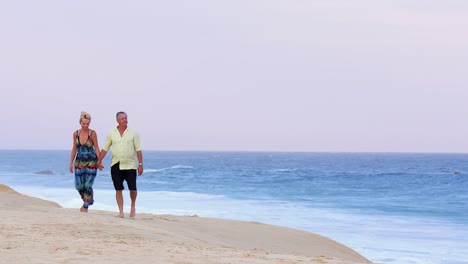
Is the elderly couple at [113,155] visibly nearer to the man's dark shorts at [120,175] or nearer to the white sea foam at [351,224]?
the man's dark shorts at [120,175]

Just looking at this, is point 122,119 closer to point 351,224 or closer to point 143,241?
point 143,241

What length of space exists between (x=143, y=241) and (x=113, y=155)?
8.31ft

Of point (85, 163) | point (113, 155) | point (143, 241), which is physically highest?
point (113, 155)

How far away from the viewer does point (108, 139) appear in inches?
417

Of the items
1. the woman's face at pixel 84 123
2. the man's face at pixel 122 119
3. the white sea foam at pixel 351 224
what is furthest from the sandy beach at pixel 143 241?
the white sea foam at pixel 351 224

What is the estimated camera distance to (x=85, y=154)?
10.7 meters

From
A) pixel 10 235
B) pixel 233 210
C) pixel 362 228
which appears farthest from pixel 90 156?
pixel 233 210

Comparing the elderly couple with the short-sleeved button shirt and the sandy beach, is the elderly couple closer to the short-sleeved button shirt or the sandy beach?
the short-sleeved button shirt

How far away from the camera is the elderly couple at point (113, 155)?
10.4 metres

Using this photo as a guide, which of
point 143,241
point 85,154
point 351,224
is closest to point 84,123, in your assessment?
point 85,154

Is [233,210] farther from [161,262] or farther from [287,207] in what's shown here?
[161,262]

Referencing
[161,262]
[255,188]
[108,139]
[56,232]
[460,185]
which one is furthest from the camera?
[460,185]

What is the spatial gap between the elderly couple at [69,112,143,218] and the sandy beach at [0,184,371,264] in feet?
1.86

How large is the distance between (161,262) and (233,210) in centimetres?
2021
